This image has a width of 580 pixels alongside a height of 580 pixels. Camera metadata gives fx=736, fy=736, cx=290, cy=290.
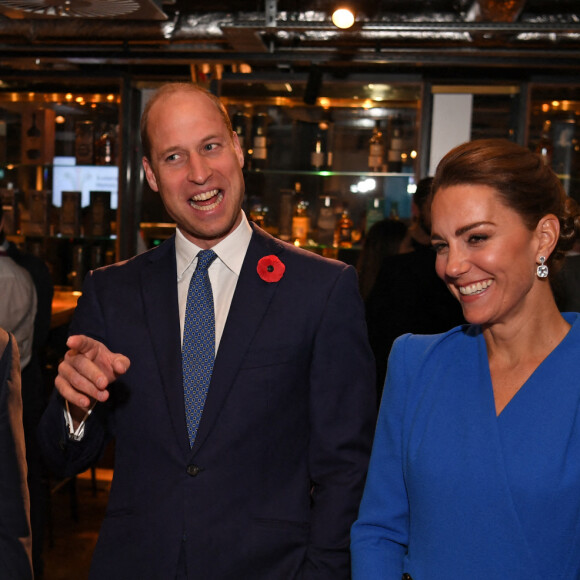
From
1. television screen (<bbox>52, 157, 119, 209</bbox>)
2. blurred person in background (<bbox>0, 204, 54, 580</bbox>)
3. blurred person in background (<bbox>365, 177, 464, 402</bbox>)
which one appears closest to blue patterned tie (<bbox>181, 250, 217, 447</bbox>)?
blurred person in background (<bbox>365, 177, 464, 402</bbox>)

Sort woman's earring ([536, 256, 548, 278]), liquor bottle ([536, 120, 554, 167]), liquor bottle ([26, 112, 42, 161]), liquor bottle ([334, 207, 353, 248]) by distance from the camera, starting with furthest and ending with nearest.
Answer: liquor bottle ([26, 112, 42, 161]) → liquor bottle ([334, 207, 353, 248]) → liquor bottle ([536, 120, 554, 167]) → woman's earring ([536, 256, 548, 278])

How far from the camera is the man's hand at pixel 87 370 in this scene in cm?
137

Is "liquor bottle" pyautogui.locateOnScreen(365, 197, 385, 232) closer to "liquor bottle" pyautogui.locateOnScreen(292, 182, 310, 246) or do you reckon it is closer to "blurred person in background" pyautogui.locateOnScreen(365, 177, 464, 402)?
"liquor bottle" pyautogui.locateOnScreen(292, 182, 310, 246)

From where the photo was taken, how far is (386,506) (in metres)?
1.44

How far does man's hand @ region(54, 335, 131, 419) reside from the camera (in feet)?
4.48

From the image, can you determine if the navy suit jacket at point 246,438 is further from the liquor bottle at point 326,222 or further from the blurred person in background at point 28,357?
the liquor bottle at point 326,222

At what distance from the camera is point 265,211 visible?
4949mm

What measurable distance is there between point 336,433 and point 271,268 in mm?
401

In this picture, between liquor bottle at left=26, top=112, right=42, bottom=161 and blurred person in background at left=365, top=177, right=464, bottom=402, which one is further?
liquor bottle at left=26, top=112, right=42, bottom=161

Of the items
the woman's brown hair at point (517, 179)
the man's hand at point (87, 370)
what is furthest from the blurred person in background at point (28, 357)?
the woman's brown hair at point (517, 179)

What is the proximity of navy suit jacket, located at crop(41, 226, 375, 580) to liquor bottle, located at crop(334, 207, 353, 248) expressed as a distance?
318 cm

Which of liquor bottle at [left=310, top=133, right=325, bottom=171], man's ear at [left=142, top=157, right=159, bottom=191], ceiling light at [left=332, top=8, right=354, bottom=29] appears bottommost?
man's ear at [left=142, top=157, right=159, bottom=191]

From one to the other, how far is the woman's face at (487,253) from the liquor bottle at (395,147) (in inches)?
137

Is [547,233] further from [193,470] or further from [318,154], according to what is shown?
[318,154]
